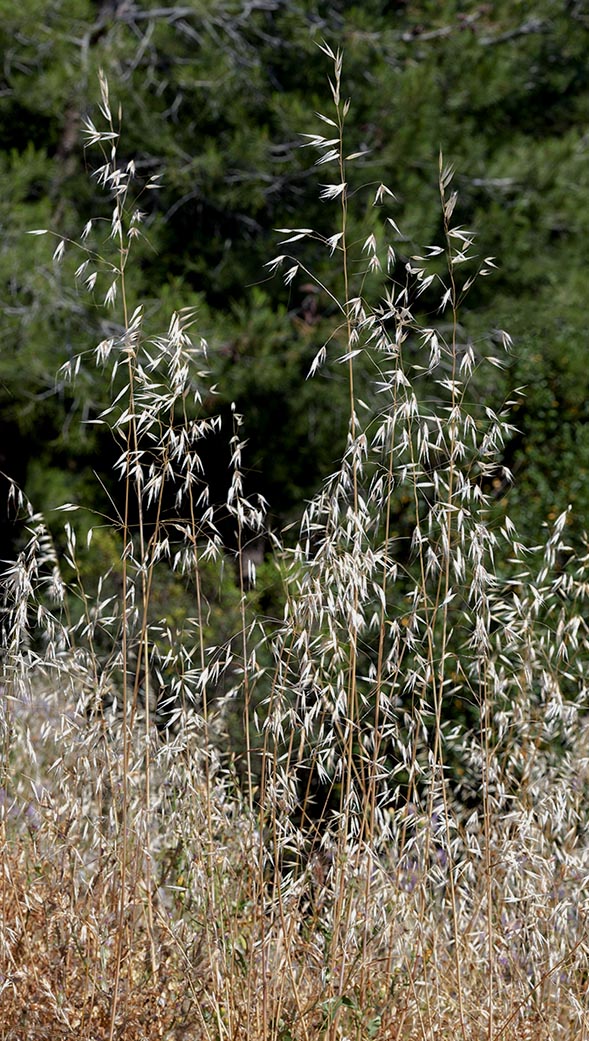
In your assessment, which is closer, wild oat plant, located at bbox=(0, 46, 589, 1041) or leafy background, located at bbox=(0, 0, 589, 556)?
wild oat plant, located at bbox=(0, 46, 589, 1041)

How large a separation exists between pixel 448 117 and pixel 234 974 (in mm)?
6272

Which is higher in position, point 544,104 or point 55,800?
point 55,800

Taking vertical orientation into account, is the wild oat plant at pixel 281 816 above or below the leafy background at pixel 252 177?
above

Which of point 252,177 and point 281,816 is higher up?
point 281,816

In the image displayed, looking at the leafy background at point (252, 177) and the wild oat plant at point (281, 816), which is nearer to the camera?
the wild oat plant at point (281, 816)

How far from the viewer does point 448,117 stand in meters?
7.11

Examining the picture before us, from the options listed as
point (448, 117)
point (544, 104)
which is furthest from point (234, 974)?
point (544, 104)

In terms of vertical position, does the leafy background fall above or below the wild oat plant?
below

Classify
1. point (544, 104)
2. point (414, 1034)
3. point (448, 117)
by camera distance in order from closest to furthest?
point (414, 1034), point (448, 117), point (544, 104)

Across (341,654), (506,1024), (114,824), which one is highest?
(341,654)

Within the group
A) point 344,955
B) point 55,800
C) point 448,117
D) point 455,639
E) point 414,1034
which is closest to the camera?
point 344,955

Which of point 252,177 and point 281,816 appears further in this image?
point 252,177

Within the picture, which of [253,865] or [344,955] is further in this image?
[253,865]

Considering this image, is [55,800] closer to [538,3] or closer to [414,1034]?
[414,1034]
